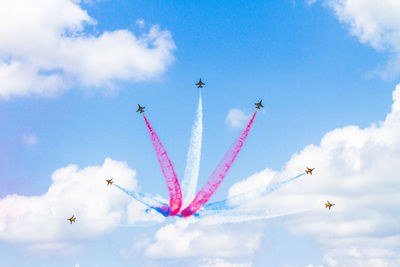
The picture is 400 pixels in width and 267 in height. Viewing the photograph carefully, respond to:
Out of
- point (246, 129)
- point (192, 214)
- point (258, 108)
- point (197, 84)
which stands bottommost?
point (192, 214)

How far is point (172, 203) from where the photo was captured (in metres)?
90.8

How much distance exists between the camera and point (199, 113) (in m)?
95.4

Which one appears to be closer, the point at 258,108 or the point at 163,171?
the point at 163,171

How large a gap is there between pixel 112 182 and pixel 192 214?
67.8ft

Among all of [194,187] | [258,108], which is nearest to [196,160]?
[194,187]

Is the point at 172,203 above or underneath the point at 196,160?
underneath

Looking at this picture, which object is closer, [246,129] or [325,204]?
[246,129]

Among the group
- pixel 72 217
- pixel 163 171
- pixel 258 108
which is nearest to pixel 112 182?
pixel 163 171

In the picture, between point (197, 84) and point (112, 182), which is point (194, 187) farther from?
point (197, 84)

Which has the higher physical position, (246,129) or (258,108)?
(258,108)

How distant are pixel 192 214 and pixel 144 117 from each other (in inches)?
982

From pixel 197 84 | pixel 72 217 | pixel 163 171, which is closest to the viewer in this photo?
pixel 163 171

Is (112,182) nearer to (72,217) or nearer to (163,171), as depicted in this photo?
(163,171)

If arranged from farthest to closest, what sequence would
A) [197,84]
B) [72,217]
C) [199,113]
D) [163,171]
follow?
1. [72,217]
2. [197,84]
3. [199,113]
4. [163,171]
